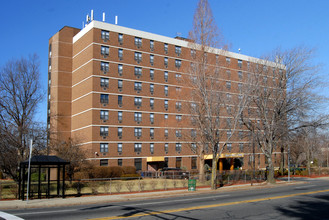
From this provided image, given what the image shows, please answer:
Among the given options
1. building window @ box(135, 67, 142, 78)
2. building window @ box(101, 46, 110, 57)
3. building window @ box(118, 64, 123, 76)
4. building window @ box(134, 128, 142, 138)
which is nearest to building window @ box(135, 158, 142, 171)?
building window @ box(134, 128, 142, 138)

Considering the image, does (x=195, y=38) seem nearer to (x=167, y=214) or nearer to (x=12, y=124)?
(x=12, y=124)

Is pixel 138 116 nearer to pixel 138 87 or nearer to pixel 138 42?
pixel 138 87

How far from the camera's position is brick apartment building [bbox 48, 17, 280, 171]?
176 ft

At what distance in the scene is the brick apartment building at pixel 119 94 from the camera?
53688mm

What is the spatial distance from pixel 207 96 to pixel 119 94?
89.1 feet

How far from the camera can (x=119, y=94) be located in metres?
55.8

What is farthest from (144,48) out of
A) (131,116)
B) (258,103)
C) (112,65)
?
(258,103)

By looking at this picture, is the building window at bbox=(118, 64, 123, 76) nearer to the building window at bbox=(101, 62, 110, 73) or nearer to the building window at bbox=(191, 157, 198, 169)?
the building window at bbox=(101, 62, 110, 73)

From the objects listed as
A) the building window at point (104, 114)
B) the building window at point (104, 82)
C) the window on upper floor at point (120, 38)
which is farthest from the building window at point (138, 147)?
the window on upper floor at point (120, 38)

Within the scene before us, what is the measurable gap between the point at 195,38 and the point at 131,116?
23.9 metres

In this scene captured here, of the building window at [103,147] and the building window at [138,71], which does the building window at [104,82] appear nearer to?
the building window at [138,71]

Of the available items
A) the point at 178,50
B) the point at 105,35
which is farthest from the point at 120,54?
the point at 178,50

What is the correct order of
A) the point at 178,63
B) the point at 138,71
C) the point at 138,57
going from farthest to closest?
the point at 178,63, the point at 138,57, the point at 138,71

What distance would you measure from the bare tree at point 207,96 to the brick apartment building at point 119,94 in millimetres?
15011
